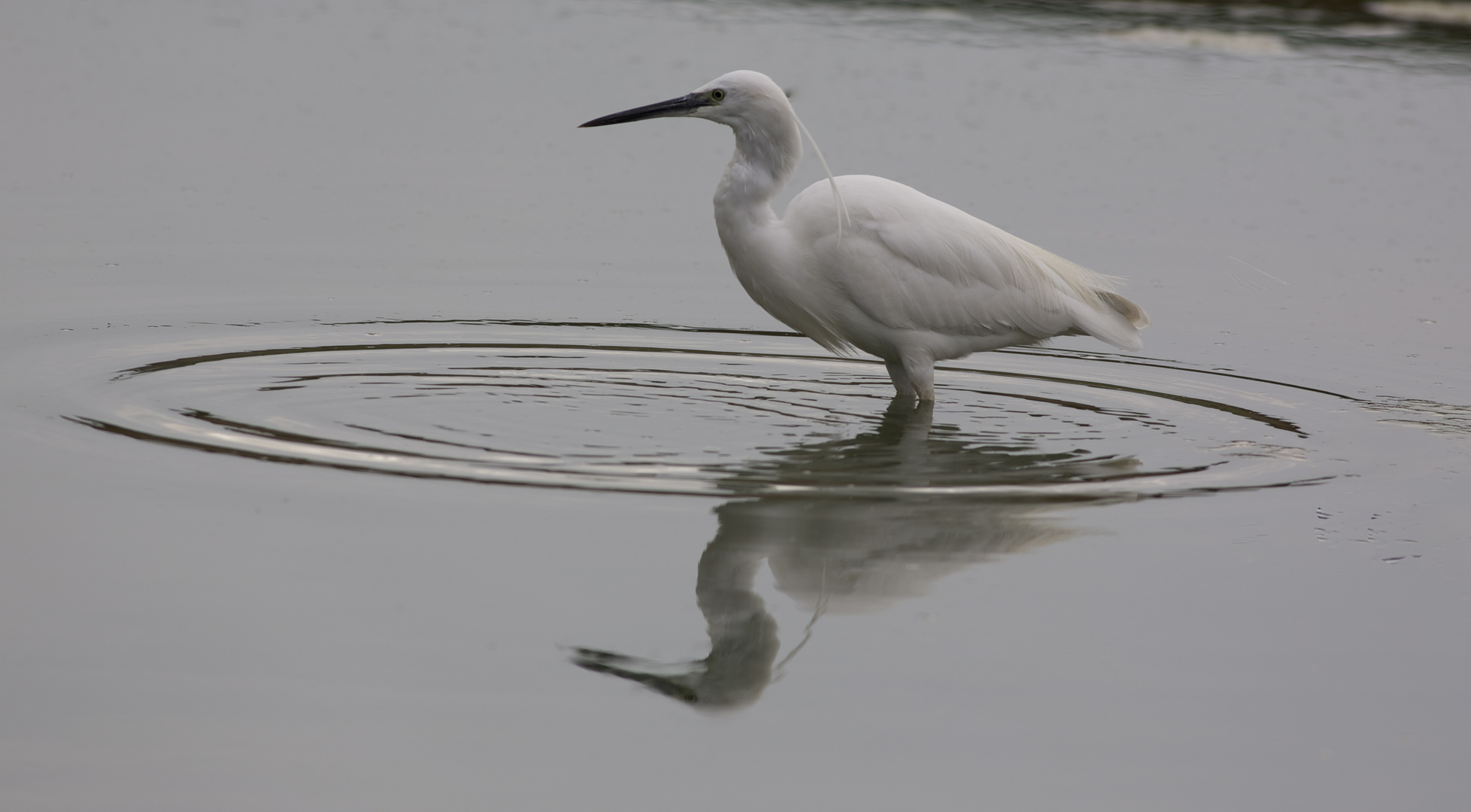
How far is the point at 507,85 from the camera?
1299cm

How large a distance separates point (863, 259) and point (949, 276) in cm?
40

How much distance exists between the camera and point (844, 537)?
4.33m

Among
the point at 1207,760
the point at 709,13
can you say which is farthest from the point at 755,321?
the point at 709,13

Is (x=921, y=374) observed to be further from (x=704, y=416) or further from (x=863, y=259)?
(x=704, y=416)

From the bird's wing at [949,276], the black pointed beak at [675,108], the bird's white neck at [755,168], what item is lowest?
the bird's wing at [949,276]

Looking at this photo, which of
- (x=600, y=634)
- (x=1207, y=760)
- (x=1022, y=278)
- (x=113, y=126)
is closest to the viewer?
(x=1207, y=760)

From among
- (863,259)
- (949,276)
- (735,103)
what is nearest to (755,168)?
(735,103)

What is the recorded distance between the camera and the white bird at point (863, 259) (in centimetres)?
577

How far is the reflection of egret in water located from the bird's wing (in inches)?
20.4

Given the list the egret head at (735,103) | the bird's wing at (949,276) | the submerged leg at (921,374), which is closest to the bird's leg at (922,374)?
the submerged leg at (921,374)

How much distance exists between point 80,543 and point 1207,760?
8.82 ft

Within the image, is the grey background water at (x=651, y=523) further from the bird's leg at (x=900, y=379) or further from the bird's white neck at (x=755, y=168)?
the bird's white neck at (x=755, y=168)

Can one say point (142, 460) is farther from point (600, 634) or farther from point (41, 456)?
point (600, 634)

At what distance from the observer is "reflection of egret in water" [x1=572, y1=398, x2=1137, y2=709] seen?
3.45m
